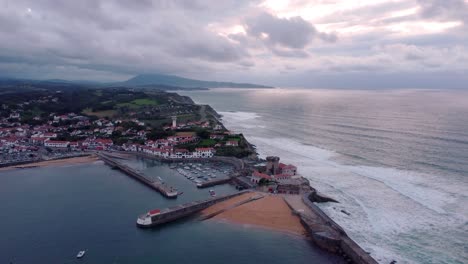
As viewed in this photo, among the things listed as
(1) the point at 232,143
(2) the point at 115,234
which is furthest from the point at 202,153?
(2) the point at 115,234

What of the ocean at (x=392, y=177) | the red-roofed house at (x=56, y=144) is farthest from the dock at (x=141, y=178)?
the ocean at (x=392, y=177)

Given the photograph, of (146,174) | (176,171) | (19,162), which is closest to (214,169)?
(176,171)

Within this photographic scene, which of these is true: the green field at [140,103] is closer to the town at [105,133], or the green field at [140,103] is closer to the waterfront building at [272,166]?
the town at [105,133]

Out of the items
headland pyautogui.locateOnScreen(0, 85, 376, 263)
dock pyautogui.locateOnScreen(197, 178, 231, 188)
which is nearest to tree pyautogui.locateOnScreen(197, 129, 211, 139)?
headland pyautogui.locateOnScreen(0, 85, 376, 263)

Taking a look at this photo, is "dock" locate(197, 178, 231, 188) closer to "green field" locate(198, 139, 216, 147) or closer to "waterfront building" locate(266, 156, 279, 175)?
"waterfront building" locate(266, 156, 279, 175)

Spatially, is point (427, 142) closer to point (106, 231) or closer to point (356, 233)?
point (356, 233)

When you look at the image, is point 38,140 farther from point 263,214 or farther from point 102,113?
point 263,214

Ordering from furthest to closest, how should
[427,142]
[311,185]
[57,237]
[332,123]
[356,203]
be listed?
[332,123] → [427,142] → [311,185] → [356,203] → [57,237]
